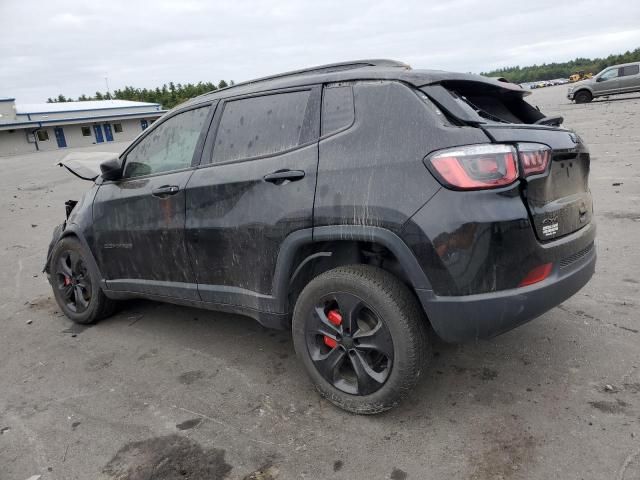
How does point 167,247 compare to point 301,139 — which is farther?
point 167,247

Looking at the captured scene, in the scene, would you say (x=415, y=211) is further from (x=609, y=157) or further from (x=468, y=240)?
(x=609, y=157)

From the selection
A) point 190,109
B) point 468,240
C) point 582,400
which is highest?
point 190,109

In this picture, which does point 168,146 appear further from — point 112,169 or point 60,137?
point 60,137

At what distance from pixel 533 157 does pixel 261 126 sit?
5.22ft

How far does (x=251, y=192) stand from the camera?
2.98 meters

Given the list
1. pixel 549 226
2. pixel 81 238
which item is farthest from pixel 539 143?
pixel 81 238

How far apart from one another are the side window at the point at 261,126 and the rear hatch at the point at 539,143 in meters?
0.78

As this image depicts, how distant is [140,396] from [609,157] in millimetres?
9769

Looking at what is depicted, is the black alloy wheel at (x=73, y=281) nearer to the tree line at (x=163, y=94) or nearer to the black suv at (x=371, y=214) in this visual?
the black suv at (x=371, y=214)

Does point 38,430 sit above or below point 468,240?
below

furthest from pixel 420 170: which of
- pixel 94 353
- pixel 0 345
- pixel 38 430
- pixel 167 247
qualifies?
pixel 0 345

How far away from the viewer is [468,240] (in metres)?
2.29

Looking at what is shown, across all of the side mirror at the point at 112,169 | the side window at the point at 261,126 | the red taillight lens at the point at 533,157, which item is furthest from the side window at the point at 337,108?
the side mirror at the point at 112,169

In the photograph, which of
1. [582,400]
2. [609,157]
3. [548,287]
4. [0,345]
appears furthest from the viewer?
[609,157]
